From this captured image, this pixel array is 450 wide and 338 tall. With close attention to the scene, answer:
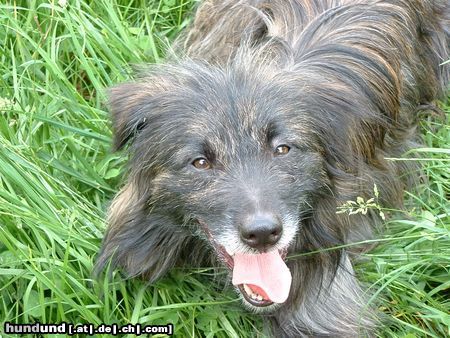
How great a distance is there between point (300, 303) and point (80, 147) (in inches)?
54.5

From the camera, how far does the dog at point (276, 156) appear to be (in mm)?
3752

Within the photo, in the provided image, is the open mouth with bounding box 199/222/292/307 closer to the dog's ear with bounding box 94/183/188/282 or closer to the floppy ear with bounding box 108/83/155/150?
the dog's ear with bounding box 94/183/188/282

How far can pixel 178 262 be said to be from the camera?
421 centimetres

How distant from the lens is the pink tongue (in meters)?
3.88

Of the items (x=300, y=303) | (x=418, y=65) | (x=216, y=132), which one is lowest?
(x=300, y=303)

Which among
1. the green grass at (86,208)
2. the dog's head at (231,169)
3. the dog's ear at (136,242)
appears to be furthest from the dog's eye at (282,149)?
the green grass at (86,208)

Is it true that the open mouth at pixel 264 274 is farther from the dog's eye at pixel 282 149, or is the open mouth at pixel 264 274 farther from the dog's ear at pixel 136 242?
the dog's eye at pixel 282 149

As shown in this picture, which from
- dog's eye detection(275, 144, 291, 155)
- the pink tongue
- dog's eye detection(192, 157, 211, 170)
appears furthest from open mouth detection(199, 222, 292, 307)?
dog's eye detection(275, 144, 291, 155)

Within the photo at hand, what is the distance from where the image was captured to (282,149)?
12.5 feet

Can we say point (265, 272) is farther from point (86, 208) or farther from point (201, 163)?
point (86, 208)

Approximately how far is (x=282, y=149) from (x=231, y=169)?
217 mm

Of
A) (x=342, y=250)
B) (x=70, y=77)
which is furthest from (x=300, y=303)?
(x=70, y=77)

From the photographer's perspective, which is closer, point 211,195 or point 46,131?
point 211,195

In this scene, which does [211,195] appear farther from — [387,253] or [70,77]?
[70,77]
